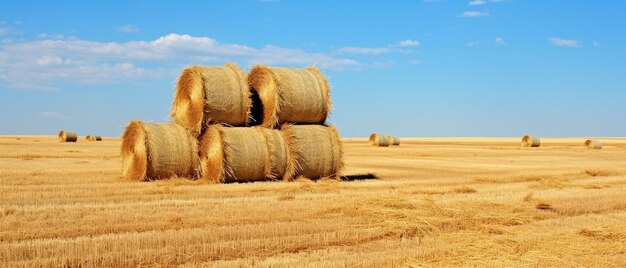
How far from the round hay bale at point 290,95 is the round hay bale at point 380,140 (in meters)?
25.8

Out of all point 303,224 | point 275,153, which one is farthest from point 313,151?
point 303,224

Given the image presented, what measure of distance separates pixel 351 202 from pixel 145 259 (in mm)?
4743

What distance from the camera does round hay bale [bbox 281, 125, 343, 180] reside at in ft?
49.5

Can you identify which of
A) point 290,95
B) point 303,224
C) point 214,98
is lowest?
point 303,224

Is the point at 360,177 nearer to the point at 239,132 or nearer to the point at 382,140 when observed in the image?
the point at 239,132

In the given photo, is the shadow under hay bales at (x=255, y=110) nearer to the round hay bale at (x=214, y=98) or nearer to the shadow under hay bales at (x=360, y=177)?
the round hay bale at (x=214, y=98)

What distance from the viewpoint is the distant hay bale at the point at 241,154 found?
1430cm

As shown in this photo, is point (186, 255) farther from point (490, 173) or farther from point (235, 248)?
point (490, 173)

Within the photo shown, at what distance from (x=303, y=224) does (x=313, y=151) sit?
21.7 ft

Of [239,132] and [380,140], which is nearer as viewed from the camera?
[239,132]

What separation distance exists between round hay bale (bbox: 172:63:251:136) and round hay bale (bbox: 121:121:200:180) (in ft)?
1.43

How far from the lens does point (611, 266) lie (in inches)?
269

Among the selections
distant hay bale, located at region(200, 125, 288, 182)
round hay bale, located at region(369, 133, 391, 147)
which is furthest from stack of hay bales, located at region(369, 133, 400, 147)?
distant hay bale, located at region(200, 125, 288, 182)

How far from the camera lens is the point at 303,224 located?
28.6 feet
